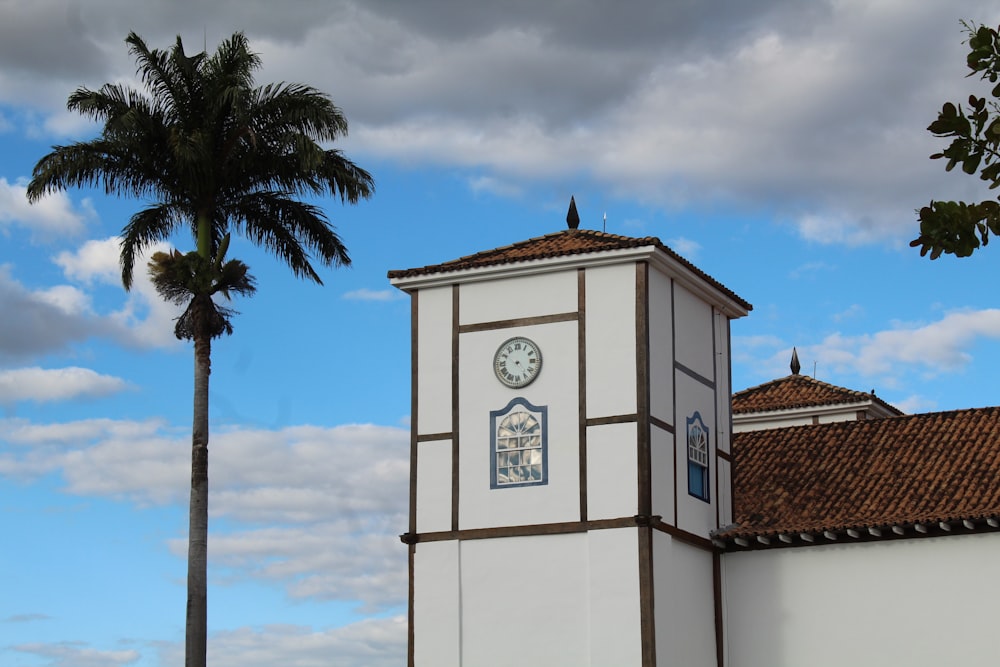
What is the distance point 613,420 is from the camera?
2388 cm

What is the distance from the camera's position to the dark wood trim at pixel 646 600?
74.8 ft

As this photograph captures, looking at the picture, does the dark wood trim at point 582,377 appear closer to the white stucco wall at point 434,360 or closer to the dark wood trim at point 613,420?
the dark wood trim at point 613,420

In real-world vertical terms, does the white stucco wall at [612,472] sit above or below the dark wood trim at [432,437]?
below

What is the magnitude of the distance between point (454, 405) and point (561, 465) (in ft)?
6.90

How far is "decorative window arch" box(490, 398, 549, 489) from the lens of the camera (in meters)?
24.2

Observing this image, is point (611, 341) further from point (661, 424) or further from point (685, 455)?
point (685, 455)

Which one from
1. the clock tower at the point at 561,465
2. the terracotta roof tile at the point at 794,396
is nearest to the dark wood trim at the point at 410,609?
the clock tower at the point at 561,465

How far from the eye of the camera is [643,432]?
23.5 m

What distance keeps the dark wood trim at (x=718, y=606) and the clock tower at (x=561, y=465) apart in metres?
0.03

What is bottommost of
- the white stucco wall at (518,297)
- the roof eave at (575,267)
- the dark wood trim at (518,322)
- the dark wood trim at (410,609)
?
the dark wood trim at (410,609)

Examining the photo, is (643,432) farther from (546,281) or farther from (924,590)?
(924,590)

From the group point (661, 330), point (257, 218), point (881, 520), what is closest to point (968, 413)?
point (881, 520)

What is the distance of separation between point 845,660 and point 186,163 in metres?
12.7

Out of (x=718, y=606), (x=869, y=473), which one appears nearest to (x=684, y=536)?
(x=718, y=606)
